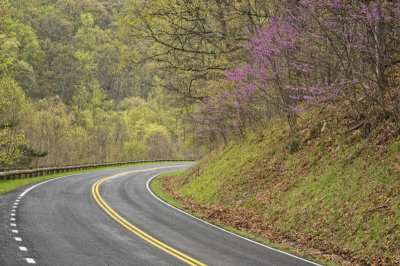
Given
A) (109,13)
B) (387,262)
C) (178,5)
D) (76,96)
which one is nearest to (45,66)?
(76,96)

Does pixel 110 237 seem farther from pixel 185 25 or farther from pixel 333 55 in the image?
pixel 185 25

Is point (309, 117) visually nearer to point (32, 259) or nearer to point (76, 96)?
point (32, 259)

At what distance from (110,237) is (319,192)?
7.40m

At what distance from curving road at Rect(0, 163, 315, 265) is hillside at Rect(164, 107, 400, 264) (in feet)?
5.03

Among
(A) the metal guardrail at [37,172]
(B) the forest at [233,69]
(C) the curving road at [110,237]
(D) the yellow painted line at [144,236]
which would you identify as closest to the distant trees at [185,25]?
(B) the forest at [233,69]

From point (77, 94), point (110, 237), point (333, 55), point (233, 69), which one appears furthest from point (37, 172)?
point (77, 94)

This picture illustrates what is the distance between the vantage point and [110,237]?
1012 cm

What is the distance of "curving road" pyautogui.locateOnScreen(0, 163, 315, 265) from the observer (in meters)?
8.16

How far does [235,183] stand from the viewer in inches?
706

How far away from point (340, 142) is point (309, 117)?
4559mm

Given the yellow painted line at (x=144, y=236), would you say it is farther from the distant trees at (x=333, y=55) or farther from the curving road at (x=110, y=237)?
the distant trees at (x=333, y=55)

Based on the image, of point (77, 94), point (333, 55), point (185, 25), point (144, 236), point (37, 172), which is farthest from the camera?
point (77, 94)

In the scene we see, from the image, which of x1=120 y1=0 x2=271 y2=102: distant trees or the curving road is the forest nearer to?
x1=120 y1=0 x2=271 y2=102: distant trees

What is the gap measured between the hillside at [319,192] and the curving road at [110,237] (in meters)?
1.53
